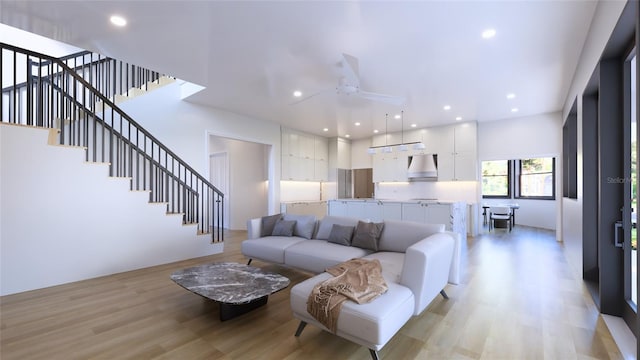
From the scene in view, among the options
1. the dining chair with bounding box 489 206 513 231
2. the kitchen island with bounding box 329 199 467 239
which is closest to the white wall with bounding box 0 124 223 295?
the kitchen island with bounding box 329 199 467 239

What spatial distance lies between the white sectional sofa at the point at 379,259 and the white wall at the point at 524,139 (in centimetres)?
473

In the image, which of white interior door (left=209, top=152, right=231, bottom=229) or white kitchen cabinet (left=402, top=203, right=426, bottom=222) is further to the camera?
white interior door (left=209, top=152, right=231, bottom=229)

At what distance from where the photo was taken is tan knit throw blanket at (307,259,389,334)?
1.98 metres

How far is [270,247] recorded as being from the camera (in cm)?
385

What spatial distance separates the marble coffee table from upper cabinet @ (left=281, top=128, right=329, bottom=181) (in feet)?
15.1

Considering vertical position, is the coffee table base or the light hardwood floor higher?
the coffee table base

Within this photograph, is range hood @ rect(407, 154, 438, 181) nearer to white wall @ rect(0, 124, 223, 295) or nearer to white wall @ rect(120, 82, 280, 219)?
white wall @ rect(120, 82, 280, 219)

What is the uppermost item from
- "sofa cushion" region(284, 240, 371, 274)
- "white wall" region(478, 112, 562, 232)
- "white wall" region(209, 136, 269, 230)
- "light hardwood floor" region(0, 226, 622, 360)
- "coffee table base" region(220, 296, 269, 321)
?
"white wall" region(478, 112, 562, 232)

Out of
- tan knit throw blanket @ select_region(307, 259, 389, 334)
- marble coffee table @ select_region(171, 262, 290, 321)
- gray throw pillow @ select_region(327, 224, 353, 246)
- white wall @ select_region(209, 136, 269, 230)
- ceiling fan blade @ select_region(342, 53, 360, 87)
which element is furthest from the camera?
white wall @ select_region(209, 136, 269, 230)

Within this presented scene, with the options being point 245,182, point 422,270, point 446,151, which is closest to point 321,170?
point 245,182

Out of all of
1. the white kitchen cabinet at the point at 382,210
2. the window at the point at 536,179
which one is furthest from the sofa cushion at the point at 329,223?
the window at the point at 536,179

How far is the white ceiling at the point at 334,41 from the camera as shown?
2590 millimetres

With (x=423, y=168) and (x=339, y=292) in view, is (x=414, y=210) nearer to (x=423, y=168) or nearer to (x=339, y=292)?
(x=423, y=168)

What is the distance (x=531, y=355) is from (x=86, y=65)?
7537mm
